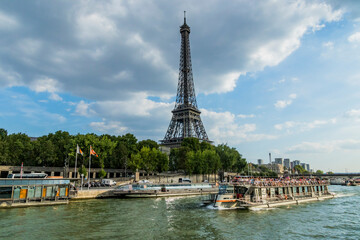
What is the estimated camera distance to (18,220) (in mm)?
27359

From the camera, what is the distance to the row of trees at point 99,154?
75438 millimetres

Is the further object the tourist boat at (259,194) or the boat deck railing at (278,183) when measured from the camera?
the boat deck railing at (278,183)

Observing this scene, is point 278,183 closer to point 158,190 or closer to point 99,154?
point 158,190

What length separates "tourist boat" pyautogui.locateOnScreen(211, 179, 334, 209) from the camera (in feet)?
119

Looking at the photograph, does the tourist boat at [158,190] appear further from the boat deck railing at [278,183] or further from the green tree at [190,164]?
the boat deck railing at [278,183]

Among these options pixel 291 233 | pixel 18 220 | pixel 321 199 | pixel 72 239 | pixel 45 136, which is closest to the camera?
pixel 72 239

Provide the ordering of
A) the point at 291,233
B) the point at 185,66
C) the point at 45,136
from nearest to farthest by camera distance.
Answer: the point at 291,233
the point at 45,136
the point at 185,66

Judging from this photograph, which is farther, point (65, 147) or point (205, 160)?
point (205, 160)

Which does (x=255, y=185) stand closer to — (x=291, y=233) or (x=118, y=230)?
(x=291, y=233)

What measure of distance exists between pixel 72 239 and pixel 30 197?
23152mm

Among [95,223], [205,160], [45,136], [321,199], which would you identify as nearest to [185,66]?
[205,160]

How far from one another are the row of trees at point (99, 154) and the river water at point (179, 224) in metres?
39.3

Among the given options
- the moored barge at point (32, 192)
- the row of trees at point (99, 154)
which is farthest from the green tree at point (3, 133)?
the moored barge at point (32, 192)

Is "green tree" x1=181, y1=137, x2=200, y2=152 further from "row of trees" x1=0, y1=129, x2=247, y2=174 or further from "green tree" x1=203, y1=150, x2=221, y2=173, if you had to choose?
"green tree" x1=203, y1=150, x2=221, y2=173
